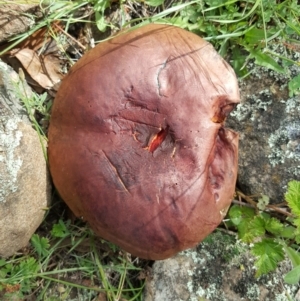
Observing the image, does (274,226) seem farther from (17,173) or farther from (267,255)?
(17,173)

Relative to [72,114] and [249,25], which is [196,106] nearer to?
[72,114]

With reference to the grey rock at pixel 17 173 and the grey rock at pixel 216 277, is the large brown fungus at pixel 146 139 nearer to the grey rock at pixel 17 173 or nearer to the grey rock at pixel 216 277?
the grey rock at pixel 17 173

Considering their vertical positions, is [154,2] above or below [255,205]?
above

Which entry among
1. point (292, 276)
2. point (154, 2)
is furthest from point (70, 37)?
point (292, 276)

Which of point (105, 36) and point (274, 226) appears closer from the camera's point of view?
point (274, 226)

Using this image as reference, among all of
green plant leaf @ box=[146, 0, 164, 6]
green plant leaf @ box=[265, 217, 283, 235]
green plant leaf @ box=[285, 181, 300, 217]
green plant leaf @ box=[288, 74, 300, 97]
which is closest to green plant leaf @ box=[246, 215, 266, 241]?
green plant leaf @ box=[265, 217, 283, 235]
